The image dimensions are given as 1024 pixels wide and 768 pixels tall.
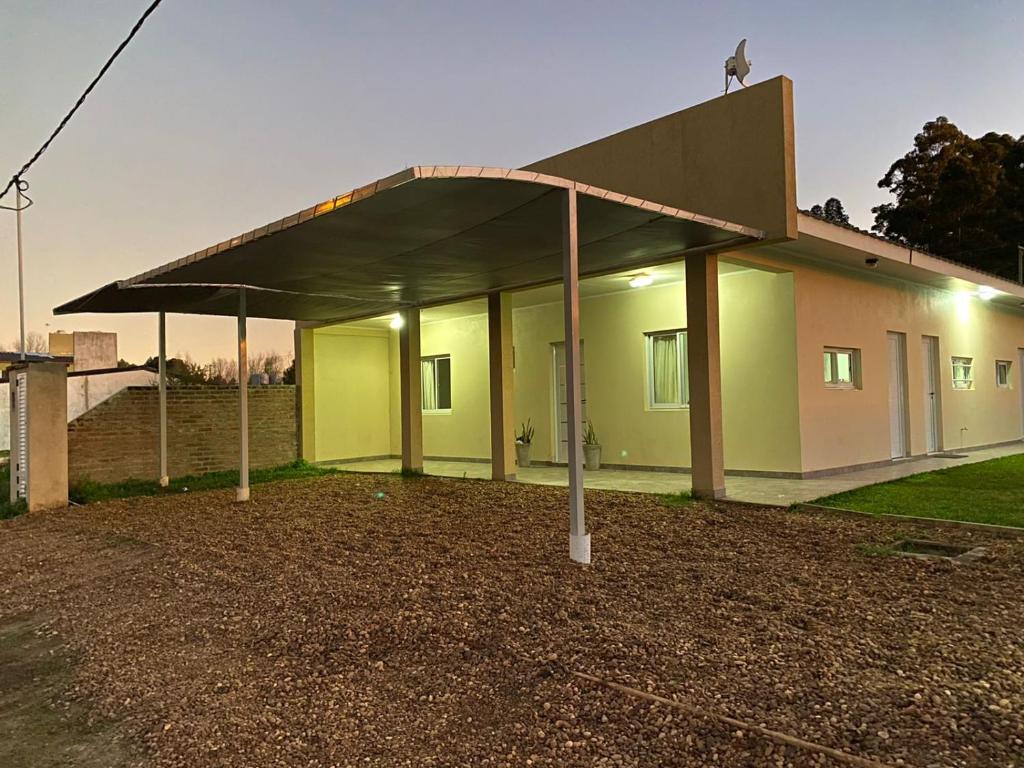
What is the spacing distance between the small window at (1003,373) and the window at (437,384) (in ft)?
37.1

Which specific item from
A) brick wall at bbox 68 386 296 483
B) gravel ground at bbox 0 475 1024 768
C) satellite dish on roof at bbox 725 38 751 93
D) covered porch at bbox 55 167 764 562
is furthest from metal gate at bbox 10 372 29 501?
satellite dish on roof at bbox 725 38 751 93

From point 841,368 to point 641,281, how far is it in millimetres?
3139

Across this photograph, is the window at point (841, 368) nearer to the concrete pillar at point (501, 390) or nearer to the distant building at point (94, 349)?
the concrete pillar at point (501, 390)

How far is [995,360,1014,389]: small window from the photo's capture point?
14.8 m

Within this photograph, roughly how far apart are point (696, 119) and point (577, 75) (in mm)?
6063

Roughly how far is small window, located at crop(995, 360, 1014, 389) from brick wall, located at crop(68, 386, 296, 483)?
46.6 feet

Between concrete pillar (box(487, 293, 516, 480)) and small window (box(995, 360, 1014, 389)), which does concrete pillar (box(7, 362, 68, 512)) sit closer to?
concrete pillar (box(487, 293, 516, 480))

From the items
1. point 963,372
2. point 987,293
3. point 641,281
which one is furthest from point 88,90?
point 963,372

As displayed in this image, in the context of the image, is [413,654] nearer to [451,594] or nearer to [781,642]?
[451,594]

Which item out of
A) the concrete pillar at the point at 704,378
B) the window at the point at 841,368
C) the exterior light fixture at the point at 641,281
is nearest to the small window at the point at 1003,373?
the window at the point at 841,368

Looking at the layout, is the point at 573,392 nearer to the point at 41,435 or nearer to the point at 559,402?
the point at 41,435

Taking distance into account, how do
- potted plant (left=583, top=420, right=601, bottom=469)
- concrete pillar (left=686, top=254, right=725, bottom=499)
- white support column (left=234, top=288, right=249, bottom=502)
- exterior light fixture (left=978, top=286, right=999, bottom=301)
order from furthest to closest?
exterior light fixture (left=978, top=286, right=999, bottom=301)
potted plant (left=583, top=420, right=601, bottom=469)
white support column (left=234, top=288, right=249, bottom=502)
concrete pillar (left=686, top=254, right=725, bottom=499)

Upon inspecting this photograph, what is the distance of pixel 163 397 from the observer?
9945mm

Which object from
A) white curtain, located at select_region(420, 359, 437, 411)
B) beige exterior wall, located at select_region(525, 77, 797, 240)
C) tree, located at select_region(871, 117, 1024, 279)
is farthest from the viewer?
tree, located at select_region(871, 117, 1024, 279)
